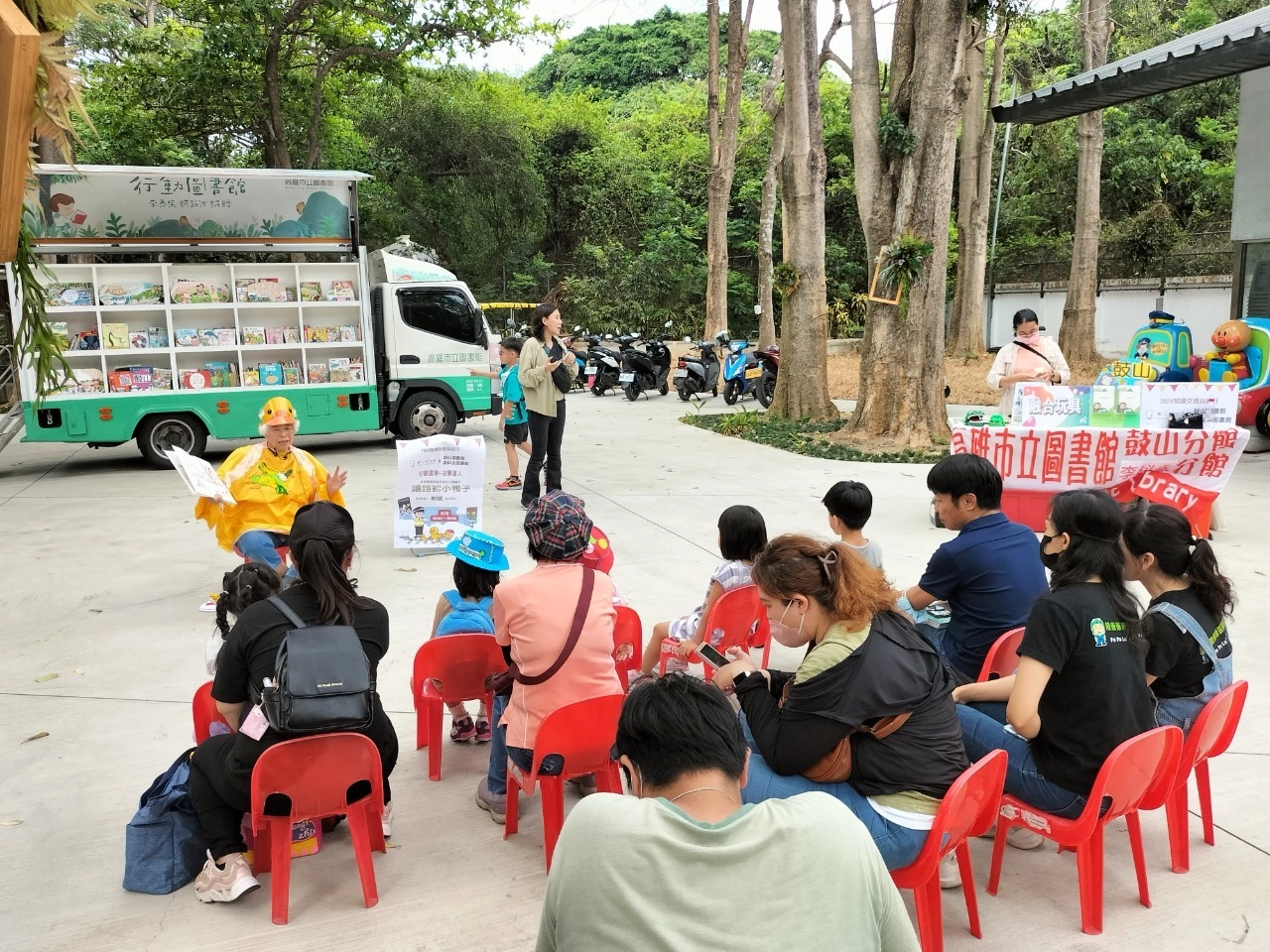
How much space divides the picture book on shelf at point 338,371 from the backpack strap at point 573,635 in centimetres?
914

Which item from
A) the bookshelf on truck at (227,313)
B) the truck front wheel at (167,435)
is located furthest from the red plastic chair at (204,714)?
the truck front wheel at (167,435)

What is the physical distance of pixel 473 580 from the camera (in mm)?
3980

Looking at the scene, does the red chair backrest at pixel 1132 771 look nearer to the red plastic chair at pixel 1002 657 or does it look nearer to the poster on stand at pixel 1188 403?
the red plastic chair at pixel 1002 657

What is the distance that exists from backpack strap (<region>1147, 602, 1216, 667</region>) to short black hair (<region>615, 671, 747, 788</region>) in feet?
6.14

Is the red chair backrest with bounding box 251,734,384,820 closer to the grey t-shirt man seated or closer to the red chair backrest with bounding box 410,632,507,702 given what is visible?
the red chair backrest with bounding box 410,632,507,702

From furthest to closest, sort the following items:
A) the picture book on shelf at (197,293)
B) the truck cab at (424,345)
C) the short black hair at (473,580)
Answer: the truck cab at (424,345) → the picture book on shelf at (197,293) → the short black hair at (473,580)

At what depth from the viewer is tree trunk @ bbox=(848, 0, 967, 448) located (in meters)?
10.5

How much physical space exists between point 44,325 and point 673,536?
5.50 meters

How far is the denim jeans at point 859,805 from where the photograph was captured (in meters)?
2.48

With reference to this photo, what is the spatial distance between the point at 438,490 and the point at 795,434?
21.0 ft

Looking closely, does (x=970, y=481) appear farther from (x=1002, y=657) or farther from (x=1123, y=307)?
(x=1123, y=307)

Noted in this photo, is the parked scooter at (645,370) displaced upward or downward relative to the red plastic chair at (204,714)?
upward

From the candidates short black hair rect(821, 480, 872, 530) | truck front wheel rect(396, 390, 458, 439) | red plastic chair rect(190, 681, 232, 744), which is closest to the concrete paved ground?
red plastic chair rect(190, 681, 232, 744)

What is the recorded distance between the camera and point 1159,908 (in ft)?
9.62
